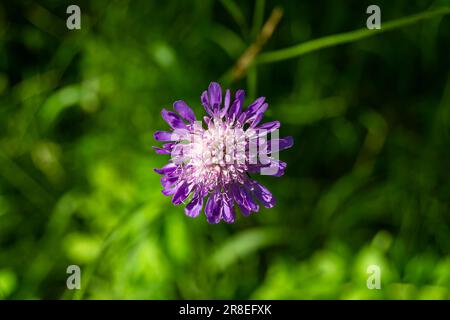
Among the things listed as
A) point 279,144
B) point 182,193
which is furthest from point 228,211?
point 279,144

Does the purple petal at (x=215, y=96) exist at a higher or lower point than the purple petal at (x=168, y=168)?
higher

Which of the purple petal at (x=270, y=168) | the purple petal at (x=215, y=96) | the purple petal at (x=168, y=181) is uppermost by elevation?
the purple petal at (x=215, y=96)

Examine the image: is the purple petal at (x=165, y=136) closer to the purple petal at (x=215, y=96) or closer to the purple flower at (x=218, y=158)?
the purple flower at (x=218, y=158)

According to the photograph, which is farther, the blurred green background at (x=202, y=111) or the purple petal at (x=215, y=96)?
the blurred green background at (x=202, y=111)

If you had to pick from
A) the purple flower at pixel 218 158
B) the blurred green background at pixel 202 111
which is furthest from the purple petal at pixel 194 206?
the blurred green background at pixel 202 111

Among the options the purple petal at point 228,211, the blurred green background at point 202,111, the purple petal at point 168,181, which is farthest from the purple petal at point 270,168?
the blurred green background at point 202,111
